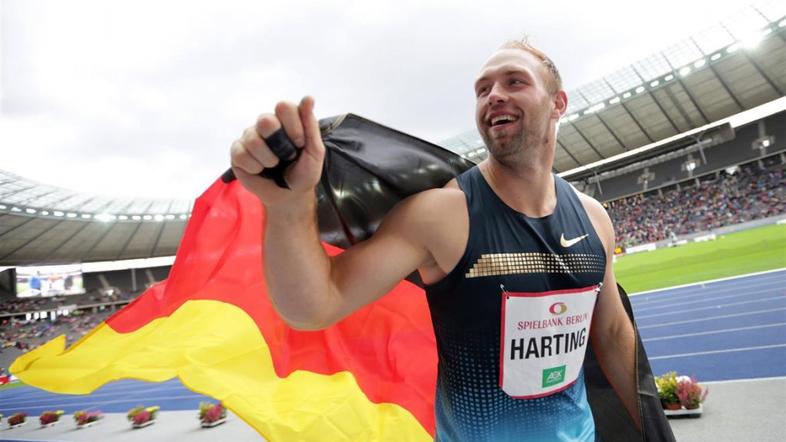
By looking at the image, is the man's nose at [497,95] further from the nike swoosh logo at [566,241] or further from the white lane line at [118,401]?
the white lane line at [118,401]

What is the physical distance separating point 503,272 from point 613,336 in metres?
0.84

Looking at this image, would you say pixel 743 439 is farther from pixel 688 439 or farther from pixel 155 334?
pixel 155 334

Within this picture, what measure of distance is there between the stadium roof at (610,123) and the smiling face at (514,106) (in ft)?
101

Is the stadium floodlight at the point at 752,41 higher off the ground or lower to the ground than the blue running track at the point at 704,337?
higher

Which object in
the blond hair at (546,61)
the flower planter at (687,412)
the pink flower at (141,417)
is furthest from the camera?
the pink flower at (141,417)

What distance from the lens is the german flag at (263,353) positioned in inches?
87.3

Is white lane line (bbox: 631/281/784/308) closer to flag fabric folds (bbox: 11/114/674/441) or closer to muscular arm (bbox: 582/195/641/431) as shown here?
muscular arm (bbox: 582/195/641/431)

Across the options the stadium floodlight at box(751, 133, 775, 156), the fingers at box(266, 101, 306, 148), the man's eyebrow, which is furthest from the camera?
the stadium floodlight at box(751, 133, 775, 156)

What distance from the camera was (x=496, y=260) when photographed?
58.4 inches

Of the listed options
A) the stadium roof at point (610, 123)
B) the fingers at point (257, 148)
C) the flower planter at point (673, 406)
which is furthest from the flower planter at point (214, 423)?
the stadium roof at point (610, 123)

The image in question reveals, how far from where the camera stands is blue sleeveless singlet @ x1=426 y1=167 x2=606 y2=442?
4.85 ft

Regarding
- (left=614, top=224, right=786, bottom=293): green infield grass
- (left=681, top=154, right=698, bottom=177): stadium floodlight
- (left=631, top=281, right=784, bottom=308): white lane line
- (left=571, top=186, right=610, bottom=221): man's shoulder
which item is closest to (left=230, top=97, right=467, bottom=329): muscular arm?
(left=571, top=186, right=610, bottom=221): man's shoulder

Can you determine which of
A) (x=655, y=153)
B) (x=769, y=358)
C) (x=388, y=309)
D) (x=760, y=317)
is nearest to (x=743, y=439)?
(x=769, y=358)

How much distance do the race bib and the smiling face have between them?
49 cm
